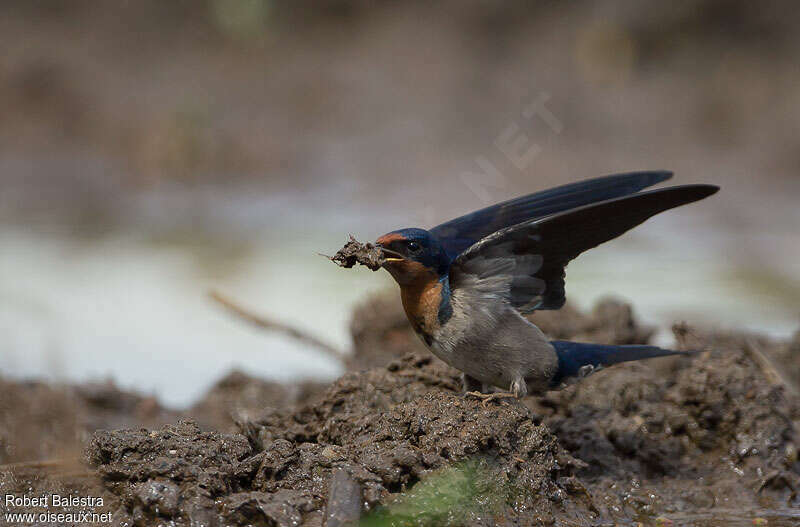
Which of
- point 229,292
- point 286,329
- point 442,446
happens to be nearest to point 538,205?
point 442,446

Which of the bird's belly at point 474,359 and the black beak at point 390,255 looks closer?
the black beak at point 390,255

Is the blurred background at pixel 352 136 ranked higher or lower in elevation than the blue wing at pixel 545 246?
higher

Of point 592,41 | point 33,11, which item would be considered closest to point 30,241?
point 33,11

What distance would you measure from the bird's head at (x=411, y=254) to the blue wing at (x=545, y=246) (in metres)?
0.08

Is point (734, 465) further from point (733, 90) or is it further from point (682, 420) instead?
point (733, 90)

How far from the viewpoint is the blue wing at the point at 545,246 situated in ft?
12.5

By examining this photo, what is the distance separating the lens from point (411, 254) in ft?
12.9

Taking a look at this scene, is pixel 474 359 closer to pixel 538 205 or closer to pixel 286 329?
pixel 538 205

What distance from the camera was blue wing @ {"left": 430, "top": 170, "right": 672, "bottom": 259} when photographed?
4.42 m

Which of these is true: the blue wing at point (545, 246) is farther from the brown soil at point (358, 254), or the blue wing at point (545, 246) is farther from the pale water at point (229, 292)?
the pale water at point (229, 292)

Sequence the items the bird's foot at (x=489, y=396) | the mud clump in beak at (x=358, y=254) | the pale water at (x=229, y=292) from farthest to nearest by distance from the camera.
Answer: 1. the pale water at (x=229, y=292)
2. the bird's foot at (x=489, y=396)
3. the mud clump in beak at (x=358, y=254)

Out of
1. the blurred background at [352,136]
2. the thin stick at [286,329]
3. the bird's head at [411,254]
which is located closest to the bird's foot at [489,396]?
the bird's head at [411,254]

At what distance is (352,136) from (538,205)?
28.0 feet

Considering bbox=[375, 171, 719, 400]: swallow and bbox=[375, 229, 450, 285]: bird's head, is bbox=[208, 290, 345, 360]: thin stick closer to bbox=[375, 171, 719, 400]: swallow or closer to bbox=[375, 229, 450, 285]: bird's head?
bbox=[375, 171, 719, 400]: swallow
